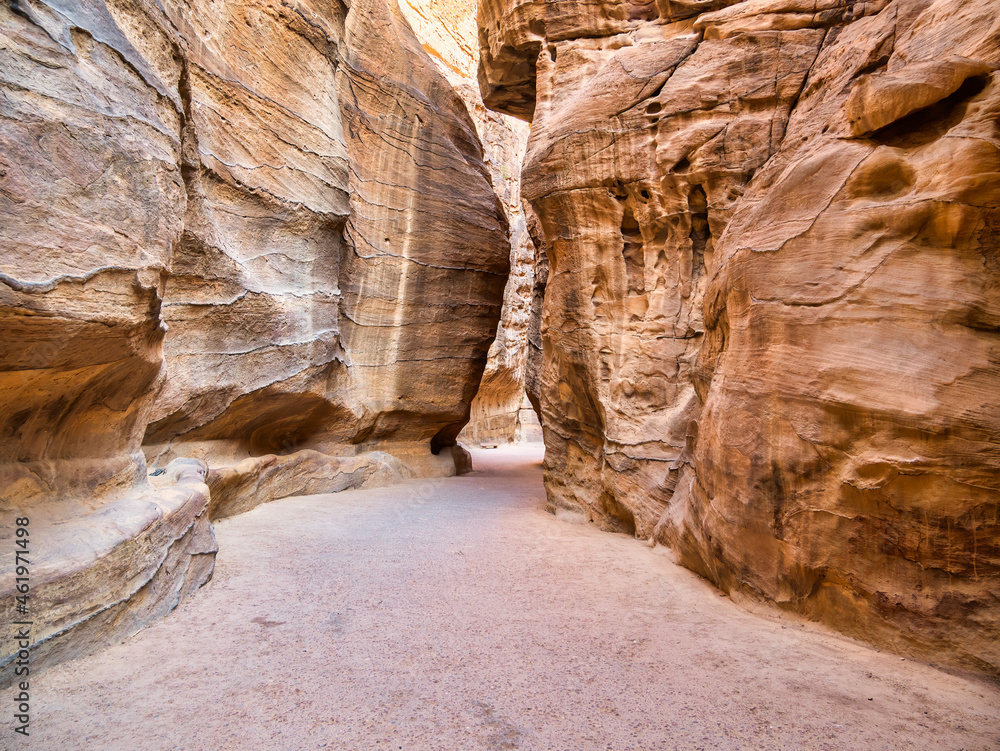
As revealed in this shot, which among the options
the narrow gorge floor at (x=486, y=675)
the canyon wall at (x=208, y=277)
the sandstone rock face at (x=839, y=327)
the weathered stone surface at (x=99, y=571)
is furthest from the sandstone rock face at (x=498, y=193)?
the weathered stone surface at (x=99, y=571)

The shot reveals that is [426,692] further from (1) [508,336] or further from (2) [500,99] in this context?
(1) [508,336]

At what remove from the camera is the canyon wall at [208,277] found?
2.57 meters

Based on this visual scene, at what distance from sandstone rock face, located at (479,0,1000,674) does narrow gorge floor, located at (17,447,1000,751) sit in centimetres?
38

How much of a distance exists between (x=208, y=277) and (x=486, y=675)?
4.88 m

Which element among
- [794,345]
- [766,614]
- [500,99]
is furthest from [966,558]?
[500,99]

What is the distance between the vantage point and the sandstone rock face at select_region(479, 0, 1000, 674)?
262cm

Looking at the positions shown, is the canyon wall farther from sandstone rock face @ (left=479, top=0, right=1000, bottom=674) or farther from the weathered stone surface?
sandstone rock face @ (left=479, top=0, right=1000, bottom=674)

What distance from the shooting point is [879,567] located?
2771 mm

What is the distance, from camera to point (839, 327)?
3.02m

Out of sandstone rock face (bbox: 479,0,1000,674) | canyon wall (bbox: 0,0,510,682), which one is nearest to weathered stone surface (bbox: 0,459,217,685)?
canyon wall (bbox: 0,0,510,682)

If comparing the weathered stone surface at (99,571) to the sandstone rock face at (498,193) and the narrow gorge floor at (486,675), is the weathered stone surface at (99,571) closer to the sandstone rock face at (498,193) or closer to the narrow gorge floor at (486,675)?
the narrow gorge floor at (486,675)

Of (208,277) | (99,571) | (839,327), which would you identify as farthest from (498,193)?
(99,571)

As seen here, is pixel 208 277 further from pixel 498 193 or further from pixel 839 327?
pixel 498 193

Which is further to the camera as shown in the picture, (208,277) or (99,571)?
(208,277)
